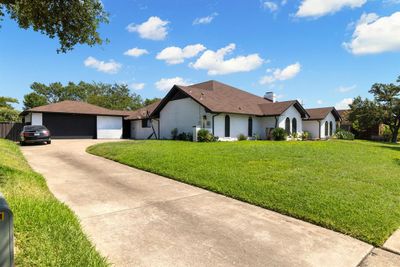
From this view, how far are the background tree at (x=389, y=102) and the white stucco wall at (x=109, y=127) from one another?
30.3 metres

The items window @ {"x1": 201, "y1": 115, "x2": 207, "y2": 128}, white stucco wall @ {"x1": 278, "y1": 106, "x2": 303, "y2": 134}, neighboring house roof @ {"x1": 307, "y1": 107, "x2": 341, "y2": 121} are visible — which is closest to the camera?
window @ {"x1": 201, "y1": 115, "x2": 207, "y2": 128}

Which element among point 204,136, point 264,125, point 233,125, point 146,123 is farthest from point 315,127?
point 146,123

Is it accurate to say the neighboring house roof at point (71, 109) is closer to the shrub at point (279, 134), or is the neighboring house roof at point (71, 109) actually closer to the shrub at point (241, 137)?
the shrub at point (241, 137)

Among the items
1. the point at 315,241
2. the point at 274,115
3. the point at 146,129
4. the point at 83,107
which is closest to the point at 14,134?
the point at 83,107

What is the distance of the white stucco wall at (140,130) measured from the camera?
26919 mm

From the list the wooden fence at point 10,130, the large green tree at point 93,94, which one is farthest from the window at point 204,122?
the large green tree at point 93,94

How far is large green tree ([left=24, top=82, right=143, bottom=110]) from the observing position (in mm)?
56844

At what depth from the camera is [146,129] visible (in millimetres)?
27844

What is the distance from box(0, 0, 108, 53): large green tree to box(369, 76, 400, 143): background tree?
112 feet

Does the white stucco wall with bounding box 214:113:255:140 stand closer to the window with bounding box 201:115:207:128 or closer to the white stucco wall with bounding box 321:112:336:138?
the window with bounding box 201:115:207:128

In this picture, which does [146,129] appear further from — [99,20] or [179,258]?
[179,258]

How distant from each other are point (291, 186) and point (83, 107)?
2569 centimetres

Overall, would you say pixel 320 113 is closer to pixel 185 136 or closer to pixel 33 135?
pixel 185 136

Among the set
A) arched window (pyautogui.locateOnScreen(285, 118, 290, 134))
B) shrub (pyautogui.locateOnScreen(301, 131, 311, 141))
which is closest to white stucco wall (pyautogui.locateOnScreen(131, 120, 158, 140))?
arched window (pyautogui.locateOnScreen(285, 118, 290, 134))
